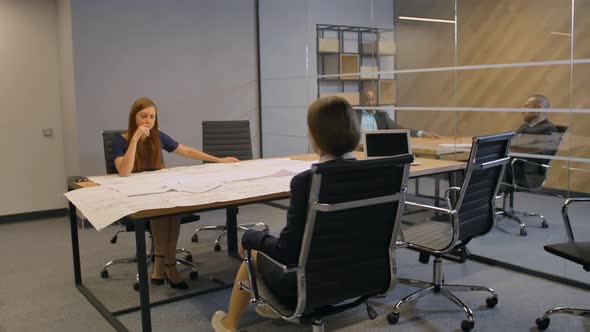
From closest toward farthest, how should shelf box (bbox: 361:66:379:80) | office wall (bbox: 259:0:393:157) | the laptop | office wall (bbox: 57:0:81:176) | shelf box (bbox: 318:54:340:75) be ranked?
the laptop → shelf box (bbox: 361:66:379:80) → office wall (bbox: 57:0:81:176) → shelf box (bbox: 318:54:340:75) → office wall (bbox: 259:0:393:157)

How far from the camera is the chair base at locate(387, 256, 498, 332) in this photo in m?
2.81

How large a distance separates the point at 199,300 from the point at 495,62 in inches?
97.8

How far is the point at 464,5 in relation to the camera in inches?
151

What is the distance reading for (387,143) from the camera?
11.3ft

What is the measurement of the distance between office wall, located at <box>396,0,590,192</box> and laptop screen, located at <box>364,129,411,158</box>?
0.76 meters

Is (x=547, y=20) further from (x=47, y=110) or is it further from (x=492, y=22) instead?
(x=47, y=110)

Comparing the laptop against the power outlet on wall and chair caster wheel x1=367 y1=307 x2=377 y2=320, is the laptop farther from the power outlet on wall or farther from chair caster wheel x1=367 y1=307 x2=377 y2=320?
the power outlet on wall

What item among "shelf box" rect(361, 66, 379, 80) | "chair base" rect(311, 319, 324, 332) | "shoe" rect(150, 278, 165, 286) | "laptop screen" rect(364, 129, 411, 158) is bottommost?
"shoe" rect(150, 278, 165, 286)

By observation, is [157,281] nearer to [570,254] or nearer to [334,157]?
[334,157]

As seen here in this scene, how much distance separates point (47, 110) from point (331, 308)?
4344 millimetres

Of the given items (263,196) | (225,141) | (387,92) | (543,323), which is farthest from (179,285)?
(387,92)

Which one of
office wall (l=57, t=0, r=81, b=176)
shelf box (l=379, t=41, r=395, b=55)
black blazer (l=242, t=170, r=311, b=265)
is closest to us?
black blazer (l=242, t=170, r=311, b=265)

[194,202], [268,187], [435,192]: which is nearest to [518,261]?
[435,192]

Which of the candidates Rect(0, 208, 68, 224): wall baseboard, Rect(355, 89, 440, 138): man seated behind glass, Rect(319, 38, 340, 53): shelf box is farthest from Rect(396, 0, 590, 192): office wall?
Rect(0, 208, 68, 224): wall baseboard
